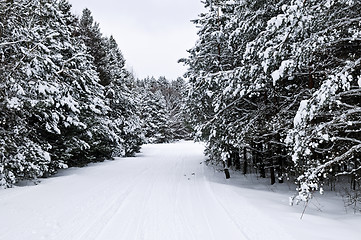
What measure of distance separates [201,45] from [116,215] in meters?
8.64

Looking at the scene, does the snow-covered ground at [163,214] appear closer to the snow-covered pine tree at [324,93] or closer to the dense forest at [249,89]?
the dense forest at [249,89]

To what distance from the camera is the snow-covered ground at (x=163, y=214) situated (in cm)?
452

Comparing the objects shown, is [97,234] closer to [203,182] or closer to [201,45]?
[203,182]

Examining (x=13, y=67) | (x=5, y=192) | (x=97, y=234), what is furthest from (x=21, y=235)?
(x=13, y=67)

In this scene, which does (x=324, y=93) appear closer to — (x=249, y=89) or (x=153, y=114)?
(x=249, y=89)

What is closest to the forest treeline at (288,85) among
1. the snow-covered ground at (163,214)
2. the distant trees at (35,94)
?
the snow-covered ground at (163,214)

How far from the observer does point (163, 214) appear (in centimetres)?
566

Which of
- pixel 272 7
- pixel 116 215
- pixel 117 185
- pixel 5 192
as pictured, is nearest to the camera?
pixel 116 215

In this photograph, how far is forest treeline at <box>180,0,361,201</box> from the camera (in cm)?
518

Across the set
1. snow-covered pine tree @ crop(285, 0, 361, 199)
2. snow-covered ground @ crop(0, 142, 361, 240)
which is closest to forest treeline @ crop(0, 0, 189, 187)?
snow-covered ground @ crop(0, 142, 361, 240)

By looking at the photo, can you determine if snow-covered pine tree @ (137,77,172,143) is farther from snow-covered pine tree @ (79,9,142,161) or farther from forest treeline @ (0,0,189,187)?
forest treeline @ (0,0,189,187)

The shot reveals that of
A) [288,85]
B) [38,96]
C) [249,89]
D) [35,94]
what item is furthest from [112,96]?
[288,85]

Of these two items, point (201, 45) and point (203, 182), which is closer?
point (203, 182)

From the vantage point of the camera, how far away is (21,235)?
4.38 metres
